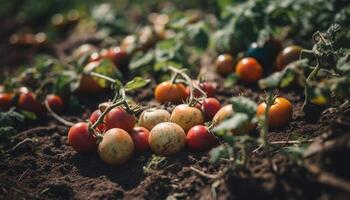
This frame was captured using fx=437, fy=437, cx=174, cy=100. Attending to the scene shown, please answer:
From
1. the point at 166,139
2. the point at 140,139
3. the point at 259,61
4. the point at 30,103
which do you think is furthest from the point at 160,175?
the point at 259,61

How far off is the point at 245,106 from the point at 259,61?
1925mm

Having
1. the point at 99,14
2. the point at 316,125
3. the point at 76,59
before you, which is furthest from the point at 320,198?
the point at 99,14

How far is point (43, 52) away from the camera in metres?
6.34

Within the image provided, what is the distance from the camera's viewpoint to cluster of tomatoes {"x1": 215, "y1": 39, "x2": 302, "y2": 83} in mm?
4328

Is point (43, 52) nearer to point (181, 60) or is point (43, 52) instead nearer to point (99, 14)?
point (99, 14)

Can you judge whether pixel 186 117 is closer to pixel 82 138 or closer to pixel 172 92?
pixel 172 92

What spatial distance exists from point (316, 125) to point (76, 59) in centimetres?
297

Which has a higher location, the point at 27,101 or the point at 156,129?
the point at 156,129

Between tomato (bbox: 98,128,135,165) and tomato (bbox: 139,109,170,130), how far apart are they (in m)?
0.27

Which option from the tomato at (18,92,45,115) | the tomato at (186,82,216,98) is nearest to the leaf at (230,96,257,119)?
the tomato at (186,82,216,98)

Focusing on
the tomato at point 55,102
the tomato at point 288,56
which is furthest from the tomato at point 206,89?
the tomato at point 55,102

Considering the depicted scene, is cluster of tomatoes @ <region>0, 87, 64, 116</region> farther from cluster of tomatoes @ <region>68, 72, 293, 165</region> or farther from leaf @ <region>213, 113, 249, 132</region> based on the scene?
leaf @ <region>213, 113, 249, 132</region>

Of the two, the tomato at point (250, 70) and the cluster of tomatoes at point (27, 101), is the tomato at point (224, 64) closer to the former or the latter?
the tomato at point (250, 70)

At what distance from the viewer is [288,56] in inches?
169
